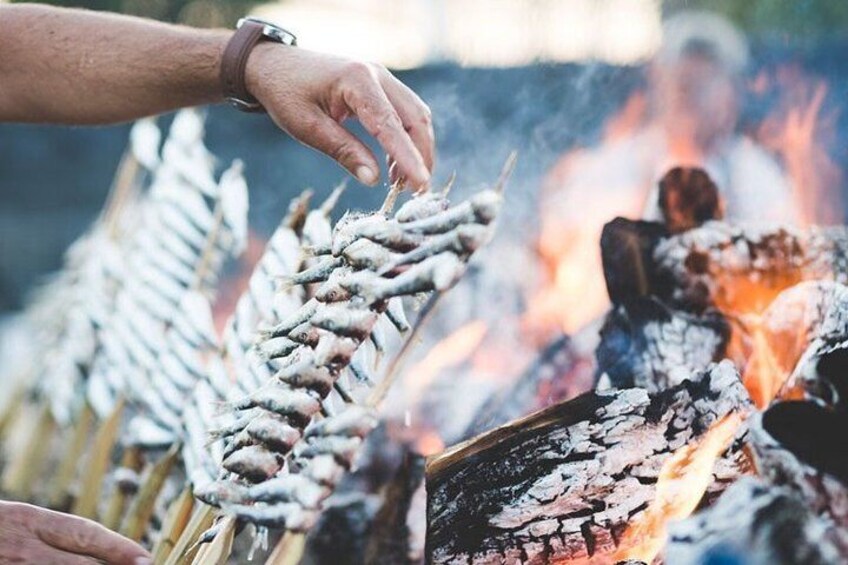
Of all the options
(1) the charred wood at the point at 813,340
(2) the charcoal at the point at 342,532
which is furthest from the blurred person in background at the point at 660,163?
(2) the charcoal at the point at 342,532

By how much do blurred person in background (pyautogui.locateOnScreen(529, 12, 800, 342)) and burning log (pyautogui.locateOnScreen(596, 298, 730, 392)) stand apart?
0.11m

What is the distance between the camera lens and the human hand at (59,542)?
2.03m

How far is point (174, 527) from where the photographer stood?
9.06 feet

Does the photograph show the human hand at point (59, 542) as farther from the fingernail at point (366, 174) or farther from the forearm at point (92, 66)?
the forearm at point (92, 66)

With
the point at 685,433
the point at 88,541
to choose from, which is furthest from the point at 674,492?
the point at 88,541

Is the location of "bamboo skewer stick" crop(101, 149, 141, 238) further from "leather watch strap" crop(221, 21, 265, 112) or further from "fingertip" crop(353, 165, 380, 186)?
"fingertip" crop(353, 165, 380, 186)

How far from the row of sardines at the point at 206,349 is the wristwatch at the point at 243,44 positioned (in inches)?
16.9

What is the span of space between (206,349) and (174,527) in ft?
2.86

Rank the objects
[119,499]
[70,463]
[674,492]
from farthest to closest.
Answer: [70,463]
[119,499]
[674,492]

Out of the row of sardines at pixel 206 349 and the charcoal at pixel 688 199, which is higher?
the charcoal at pixel 688 199

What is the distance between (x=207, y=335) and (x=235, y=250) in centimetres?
31

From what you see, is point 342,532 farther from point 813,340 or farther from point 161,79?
point 813,340

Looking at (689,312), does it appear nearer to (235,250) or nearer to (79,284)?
(235,250)

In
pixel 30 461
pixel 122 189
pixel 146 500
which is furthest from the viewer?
pixel 122 189
